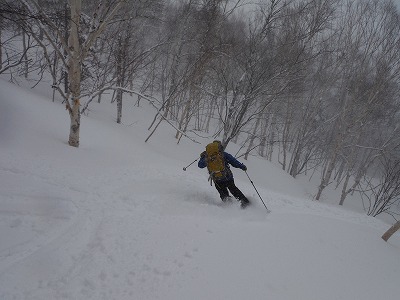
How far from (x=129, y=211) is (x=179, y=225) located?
1.05 m

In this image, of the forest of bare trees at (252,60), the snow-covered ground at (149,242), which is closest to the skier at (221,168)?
the snow-covered ground at (149,242)

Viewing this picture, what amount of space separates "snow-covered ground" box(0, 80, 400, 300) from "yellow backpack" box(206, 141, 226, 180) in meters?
0.70

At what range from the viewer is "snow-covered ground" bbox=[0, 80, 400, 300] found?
3410 mm

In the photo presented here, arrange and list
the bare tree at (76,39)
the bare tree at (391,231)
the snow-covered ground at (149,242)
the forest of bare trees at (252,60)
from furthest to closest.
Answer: the forest of bare trees at (252,60)
the bare tree at (76,39)
the bare tree at (391,231)
the snow-covered ground at (149,242)

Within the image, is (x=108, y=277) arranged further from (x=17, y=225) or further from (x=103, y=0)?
(x=103, y=0)

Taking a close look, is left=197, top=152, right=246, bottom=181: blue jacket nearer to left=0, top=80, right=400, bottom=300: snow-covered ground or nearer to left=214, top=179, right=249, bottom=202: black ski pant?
left=214, top=179, right=249, bottom=202: black ski pant

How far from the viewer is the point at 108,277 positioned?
136 inches

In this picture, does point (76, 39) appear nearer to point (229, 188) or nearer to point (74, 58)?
point (74, 58)

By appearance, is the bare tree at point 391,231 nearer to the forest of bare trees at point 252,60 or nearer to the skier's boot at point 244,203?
the skier's boot at point 244,203

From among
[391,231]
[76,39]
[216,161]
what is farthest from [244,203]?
[76,39]

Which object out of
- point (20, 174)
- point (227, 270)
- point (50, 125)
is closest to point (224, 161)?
point (227, 270)

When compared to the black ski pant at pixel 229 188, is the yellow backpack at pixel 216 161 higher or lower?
higher

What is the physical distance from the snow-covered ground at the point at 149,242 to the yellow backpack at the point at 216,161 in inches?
27.6

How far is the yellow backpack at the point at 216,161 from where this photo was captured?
690cm
